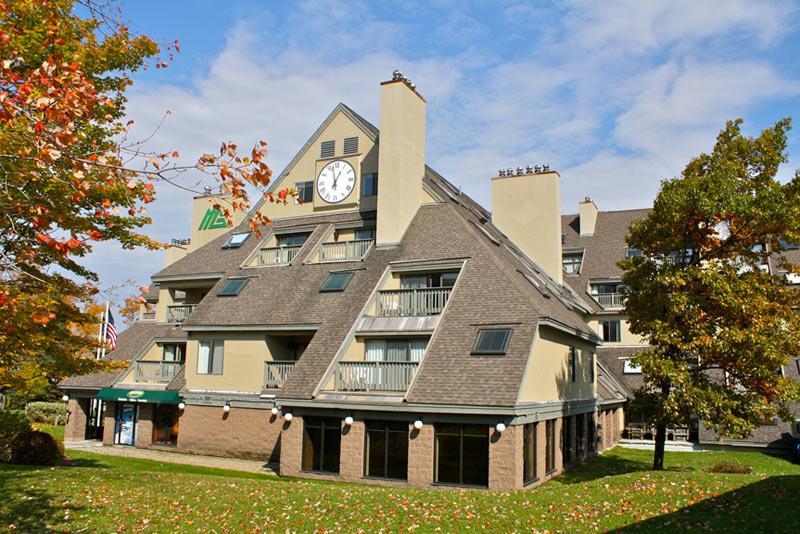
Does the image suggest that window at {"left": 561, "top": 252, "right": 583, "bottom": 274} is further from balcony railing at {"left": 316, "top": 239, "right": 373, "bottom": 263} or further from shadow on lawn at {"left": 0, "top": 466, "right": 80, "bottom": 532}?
shadow on lawn at {"left": 0, "top": 466, "right": 80, "bottom": 532}

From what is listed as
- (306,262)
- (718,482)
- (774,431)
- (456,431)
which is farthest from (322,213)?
(774,431)

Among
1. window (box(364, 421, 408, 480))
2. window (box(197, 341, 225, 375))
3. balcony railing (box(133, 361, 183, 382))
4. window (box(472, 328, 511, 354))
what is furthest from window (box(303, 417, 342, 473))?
balcony railing (box(133, 361, 183, 382))

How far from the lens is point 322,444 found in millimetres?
22266

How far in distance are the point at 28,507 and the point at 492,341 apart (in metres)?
13.5

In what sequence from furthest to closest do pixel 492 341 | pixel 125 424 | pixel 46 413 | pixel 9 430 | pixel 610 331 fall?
pixel 610 331, pixel 46 413, pixel 125 424, pixel 9 430, pixel 492 341

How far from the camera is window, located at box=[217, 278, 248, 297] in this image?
98.4ft

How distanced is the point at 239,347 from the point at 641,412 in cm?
1619

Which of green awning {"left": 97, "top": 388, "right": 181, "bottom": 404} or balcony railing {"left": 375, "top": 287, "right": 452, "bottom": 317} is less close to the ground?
balcony railing {"left": 375, "top": 287, "right": 452, "bottom": 317}

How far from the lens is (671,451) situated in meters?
34.6

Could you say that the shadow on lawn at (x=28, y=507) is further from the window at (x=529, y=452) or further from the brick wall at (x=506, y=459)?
the window at (x=529, y=452)

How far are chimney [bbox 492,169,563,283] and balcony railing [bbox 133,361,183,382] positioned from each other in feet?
60.5

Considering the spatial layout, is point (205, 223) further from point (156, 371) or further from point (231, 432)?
point (231, 432)

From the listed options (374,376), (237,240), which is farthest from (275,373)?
(237,240)

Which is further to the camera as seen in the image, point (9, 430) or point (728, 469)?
point (728, 469)
